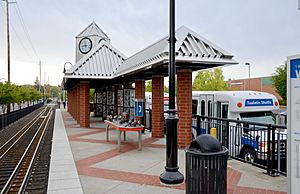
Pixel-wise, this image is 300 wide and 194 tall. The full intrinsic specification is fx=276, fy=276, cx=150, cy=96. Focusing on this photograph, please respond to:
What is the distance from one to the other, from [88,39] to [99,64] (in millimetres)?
8951

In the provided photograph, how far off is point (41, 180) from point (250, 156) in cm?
609

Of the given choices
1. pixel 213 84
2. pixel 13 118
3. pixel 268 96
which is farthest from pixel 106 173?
pixel 213 84

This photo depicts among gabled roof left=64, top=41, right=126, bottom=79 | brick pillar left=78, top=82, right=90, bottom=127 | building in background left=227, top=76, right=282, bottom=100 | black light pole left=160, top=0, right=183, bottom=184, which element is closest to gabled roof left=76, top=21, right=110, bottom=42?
gabled roof left=64, top=41, right=126, bottom=79

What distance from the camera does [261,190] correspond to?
5301 millimetres

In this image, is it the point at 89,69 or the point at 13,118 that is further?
the point at 13,118

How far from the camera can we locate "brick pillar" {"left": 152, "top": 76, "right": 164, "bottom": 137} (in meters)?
12.2

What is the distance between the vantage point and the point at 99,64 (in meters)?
17.0

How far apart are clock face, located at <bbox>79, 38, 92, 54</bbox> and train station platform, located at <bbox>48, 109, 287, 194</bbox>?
16702 mm

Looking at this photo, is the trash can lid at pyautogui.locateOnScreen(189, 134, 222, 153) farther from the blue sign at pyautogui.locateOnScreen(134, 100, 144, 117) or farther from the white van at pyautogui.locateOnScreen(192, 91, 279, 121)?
the blue sign at pyautogui.locateOnScreen(134, 100, 144, 117)

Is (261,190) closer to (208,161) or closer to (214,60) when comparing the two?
(208,161)

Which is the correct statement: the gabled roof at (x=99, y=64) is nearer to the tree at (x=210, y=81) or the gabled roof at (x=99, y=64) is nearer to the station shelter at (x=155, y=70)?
the station shelter at (x=155, y=70)

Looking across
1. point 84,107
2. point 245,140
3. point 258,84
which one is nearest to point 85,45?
point 84,107

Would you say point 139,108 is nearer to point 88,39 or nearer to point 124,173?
point 124,173

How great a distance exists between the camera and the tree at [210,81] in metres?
39.6
